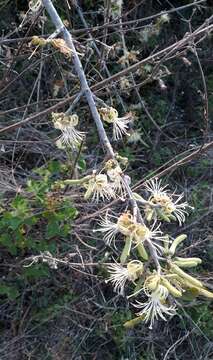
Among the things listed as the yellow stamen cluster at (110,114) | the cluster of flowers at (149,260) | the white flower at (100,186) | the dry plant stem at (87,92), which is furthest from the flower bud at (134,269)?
the yellow stamen cluster at (110,114)

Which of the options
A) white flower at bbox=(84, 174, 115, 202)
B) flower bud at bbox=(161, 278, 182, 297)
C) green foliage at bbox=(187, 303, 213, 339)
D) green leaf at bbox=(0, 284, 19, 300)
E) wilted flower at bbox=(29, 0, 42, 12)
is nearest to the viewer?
flower bud at bbox=(161, 278, 182, 297)

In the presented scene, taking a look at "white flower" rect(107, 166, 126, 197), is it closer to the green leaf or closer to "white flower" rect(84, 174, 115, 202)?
"white flower" rect(84, 174, 115, 202)

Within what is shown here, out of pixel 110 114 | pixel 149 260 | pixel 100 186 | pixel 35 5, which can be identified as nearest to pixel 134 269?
pixel 149 260

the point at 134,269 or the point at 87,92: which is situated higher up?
the point at 87,92

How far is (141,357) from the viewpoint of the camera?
255 centimetres

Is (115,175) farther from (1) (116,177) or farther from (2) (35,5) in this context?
(2) (35,5)

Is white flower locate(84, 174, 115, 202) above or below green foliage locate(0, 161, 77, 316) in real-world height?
above

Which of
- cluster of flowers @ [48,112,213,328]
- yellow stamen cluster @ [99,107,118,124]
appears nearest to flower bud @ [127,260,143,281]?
cluster of flowers @ [48,112,213,328]

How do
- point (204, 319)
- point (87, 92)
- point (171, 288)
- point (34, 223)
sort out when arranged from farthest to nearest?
point (204, 319), point (34, 223), point (87, 92), point (171, 288)

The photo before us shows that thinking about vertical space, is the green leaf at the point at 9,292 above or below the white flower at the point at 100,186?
below

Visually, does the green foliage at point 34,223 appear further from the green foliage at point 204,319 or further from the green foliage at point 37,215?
the green foliage at point 204,319

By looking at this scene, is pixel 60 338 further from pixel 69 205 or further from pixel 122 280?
pixel 122 280

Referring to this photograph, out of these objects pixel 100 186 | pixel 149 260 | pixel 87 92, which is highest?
pixel 87 92

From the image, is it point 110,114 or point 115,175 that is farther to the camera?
point 110,114
